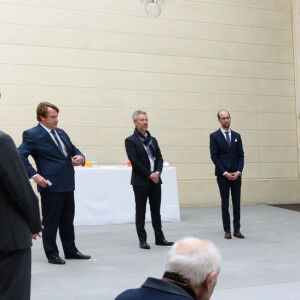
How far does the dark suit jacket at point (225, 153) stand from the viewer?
5.81 m

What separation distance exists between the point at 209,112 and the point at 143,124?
4.55m

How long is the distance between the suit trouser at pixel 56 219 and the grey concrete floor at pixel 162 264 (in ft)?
0.60

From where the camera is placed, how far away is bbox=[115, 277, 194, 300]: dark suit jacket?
50.9 inches

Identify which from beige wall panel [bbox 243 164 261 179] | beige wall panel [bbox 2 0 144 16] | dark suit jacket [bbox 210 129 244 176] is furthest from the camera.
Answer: beige wall panel [bbox 243 164 261 179]

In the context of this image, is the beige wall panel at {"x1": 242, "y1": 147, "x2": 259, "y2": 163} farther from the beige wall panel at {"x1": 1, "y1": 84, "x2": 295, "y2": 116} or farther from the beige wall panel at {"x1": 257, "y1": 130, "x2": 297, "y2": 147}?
the beige wall panel at {"x1": 1, "y1": 84, "x2": 295, "y2": 116}

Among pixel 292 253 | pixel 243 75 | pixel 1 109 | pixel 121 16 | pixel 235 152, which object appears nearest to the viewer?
pixel 292 253

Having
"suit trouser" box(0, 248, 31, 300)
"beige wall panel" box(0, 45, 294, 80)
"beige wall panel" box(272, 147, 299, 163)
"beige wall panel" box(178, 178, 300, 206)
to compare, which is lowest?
"beige wall panel" box(178, 178, 300, 206)

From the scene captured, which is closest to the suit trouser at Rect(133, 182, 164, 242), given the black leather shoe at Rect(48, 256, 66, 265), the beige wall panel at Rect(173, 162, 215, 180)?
the black leather shoe at Rect(48, 256, 66, 265)

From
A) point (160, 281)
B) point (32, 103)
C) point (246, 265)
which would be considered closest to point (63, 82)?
point (32, 103)

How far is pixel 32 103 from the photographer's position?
854 cm

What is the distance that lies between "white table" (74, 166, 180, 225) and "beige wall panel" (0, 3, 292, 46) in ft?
9.84

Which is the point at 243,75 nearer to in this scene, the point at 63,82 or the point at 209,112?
the point at 209,112

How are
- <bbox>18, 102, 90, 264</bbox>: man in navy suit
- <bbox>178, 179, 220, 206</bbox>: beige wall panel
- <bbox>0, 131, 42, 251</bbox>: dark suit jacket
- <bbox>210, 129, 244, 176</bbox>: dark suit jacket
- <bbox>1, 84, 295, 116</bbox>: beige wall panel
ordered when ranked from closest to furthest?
<bbox>0, 131, 42, 251</bbox>: dark suit jacket
<bbox>18, 102, 90, 264</bbox>: man in navy suit
<bbox>210, 129, 244, 176</bbox>: dark suit jacket
<bbox>1, 84, 295, 116</bbox>: beige wall panel
<bbox>178, 179, 220, 206</bbox>: beige wall panel

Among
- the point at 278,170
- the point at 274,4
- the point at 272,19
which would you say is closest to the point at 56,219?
the point at 278,170
